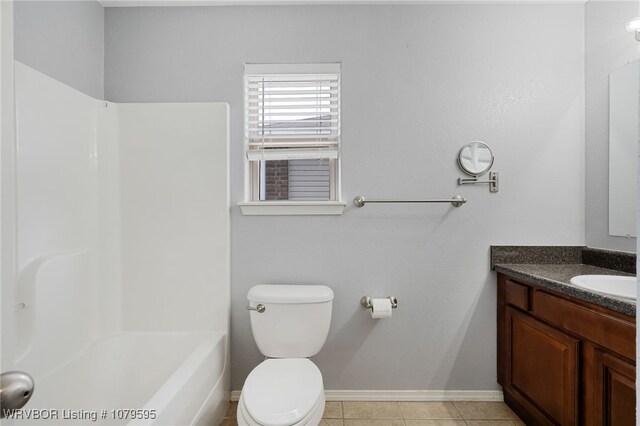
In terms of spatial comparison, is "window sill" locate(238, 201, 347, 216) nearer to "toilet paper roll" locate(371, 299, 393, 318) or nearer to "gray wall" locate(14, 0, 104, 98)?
"toilet paper roll" locate(371, 299, 393, 318)

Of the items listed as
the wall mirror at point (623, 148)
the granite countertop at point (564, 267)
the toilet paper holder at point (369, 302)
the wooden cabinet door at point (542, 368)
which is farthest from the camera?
the toilet paper holder at point (369, 302)

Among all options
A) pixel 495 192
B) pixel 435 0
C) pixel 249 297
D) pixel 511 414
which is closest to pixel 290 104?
pixel 435 0

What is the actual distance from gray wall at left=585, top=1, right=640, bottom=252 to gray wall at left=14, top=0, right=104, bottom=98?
2908 mm

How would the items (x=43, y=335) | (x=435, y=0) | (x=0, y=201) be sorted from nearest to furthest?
(x=0, y=201) < (x=43, y=335) < (x=435, y=0)

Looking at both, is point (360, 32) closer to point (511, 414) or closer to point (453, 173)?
point (453, 173)

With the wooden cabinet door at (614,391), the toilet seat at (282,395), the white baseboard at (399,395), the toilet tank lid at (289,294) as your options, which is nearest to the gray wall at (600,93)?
the wooden cabinet door at (614,391)

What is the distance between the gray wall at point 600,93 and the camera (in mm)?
1795

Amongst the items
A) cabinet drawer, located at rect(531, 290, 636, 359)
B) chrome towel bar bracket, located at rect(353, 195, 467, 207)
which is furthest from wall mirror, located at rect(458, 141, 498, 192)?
cabinet drawer, located at rect(531, 290, 636, 359)

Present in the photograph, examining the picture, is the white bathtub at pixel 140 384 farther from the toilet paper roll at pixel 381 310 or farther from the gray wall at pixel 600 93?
the gray wall at pixel 600 93

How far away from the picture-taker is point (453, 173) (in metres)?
2.03

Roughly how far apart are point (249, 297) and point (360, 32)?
5.52 ft

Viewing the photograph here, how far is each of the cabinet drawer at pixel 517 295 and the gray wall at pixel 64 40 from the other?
2.62m

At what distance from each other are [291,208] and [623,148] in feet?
6.01

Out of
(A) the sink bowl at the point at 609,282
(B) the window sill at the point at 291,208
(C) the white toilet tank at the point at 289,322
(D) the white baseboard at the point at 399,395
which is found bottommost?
(D) the white baseboard at the point at 399,395
